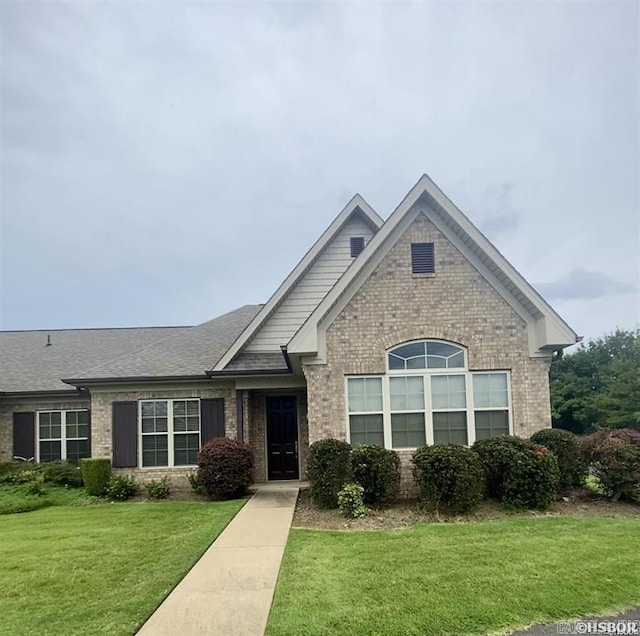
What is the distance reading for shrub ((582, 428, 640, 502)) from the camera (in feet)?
33.0

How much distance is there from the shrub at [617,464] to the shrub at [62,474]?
12.5 m

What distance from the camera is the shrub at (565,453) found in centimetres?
1051

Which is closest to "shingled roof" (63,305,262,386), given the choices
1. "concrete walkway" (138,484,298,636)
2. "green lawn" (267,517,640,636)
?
"concrete walkway" (138,484,298,636)

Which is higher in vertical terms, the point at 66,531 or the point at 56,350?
the point at 56,350

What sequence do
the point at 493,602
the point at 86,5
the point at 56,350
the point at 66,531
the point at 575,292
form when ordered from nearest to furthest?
the point at 493,602, the point at 66,531, the point at 86,5, the point at 56,350, the point at 575,292

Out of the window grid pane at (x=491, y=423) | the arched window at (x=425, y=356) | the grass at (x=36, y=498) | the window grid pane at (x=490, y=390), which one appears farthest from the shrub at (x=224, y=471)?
the window grid pane at (x=490, y=390)

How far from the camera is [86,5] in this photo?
13.1 meters

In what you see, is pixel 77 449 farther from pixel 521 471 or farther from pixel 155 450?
pixel 521 471

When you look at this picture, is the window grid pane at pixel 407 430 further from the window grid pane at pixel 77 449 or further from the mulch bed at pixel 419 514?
the window grid pane at pixel 77 449

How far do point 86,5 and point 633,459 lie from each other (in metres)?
16.0

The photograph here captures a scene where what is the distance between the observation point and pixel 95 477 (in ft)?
43.8

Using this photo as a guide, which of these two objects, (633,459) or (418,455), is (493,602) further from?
(633,459)

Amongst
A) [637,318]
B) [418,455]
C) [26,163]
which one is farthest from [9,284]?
[637,318]

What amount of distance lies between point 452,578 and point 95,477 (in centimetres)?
1026
